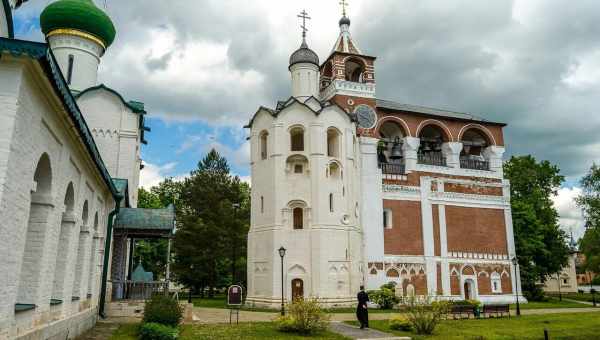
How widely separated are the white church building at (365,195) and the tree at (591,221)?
6.00 metres

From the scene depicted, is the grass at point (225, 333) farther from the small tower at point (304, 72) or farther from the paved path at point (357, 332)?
the small tower at point (304, 72)

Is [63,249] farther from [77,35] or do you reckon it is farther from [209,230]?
[209,230]

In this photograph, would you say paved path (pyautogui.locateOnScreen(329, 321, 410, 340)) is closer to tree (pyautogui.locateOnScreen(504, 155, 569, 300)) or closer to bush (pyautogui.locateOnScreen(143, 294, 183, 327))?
bush (pyautogui.locateOnScreen(143, 294, 183, 327))

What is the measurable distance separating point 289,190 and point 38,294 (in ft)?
58.8

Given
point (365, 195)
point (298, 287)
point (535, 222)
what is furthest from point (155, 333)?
point (535, 222)

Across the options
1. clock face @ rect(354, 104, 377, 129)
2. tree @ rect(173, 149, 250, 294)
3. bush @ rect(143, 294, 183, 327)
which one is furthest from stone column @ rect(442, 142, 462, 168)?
bush @ rect(143, 294, 183, 327)

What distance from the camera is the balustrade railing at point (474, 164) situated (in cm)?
3300

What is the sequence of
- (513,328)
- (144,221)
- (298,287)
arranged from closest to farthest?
(513,328)
(144,221)
(298,287)

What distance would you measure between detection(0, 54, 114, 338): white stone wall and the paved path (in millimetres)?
7133

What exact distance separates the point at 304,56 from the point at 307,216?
10.6m

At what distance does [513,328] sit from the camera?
15477mm

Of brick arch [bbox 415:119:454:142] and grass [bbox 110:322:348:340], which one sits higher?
brick arch [bbox 415:119:454:142]

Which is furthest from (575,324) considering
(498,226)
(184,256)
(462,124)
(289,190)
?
(184,256)

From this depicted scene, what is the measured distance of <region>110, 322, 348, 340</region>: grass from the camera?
12288mm
